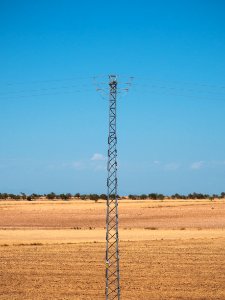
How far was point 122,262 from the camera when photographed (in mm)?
38469

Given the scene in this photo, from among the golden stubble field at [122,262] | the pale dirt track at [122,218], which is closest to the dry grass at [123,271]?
the golden stubble field at [122,262]

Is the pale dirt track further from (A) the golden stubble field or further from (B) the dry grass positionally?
(B) the dry grass

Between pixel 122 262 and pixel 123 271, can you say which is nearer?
pixel 123 271

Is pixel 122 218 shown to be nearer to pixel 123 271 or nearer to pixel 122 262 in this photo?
pixel 122 262

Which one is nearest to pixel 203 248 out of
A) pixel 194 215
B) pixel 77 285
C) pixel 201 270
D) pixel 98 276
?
pixel 201 270

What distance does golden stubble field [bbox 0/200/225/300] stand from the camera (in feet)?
94.1

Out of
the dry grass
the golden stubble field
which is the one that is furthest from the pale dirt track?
the dry grass

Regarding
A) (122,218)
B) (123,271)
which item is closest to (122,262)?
(123,271)

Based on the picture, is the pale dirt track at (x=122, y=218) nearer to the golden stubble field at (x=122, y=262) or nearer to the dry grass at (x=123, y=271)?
the golden stubble field at (x=122, y=262)

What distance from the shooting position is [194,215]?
3506 inches

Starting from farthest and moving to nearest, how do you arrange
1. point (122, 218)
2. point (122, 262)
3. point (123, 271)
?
point (122, 218) < point (122, 262) < point (123, 271)

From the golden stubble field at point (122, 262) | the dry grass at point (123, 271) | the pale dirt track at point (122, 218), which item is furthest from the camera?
the pale dirt track at point (122, 218)

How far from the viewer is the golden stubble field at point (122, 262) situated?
28.7m

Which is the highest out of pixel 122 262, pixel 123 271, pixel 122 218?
pixel 122 218
